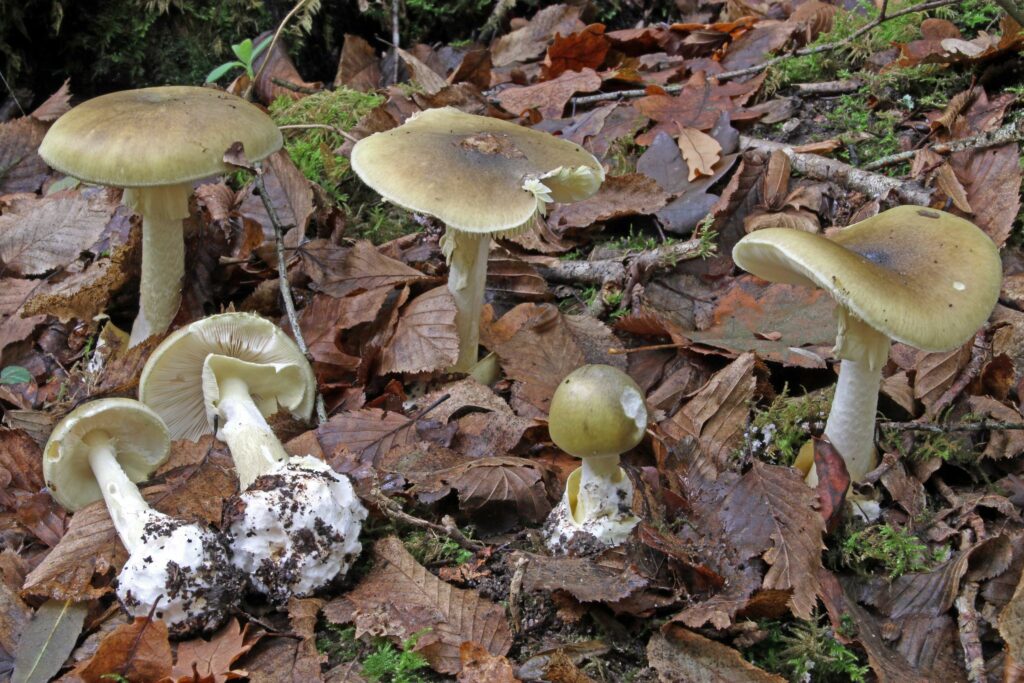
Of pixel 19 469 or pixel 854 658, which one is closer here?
pixel 854 658

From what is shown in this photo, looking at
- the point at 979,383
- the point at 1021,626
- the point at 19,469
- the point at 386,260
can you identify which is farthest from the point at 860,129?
the point at 19,469

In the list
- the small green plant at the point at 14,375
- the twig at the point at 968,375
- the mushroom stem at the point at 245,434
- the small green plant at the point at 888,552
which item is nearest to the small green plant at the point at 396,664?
the mushroom stem at the point at 245,434

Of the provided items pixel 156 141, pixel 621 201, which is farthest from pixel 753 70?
pixel 156 141

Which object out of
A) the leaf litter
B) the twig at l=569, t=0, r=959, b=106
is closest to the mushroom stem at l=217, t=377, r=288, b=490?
the leaf litter

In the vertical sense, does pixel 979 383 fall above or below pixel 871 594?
above

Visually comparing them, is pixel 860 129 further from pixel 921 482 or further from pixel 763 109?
pixel 921 482

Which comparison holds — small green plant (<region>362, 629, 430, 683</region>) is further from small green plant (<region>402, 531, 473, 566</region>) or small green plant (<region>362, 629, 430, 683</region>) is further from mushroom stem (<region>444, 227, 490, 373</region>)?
mushroom stem (<region>444, 227, 490, 373</region>)

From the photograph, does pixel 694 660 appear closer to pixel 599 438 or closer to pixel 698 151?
pixel 599 438
